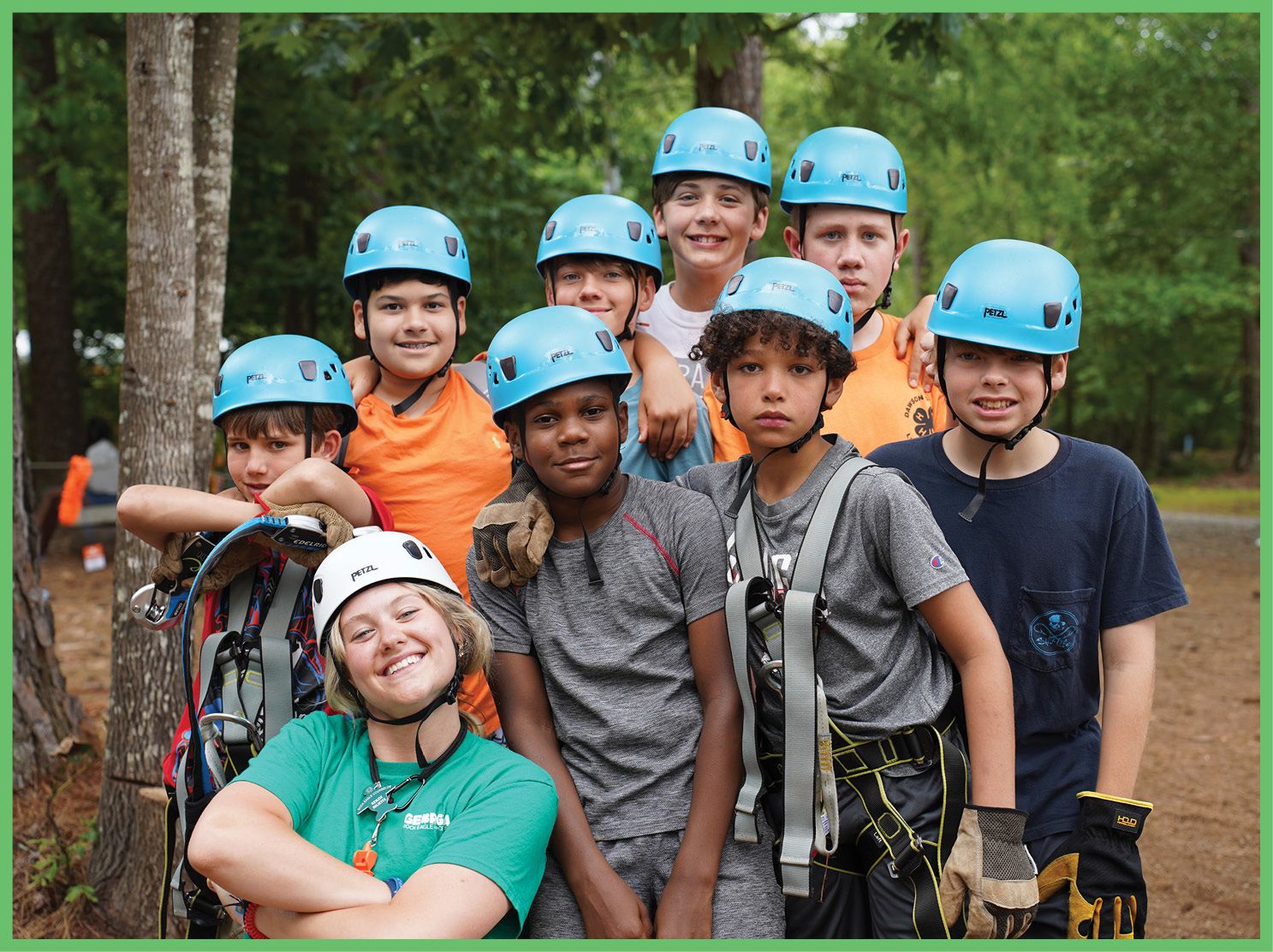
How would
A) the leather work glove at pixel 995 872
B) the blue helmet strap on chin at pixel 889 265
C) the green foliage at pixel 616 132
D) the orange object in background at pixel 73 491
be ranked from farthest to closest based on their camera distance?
the orange object in background at pixel 73 491, the green foliage at pixel 616 132, the blue helmet strap on chin at pixel 889 265, the leather work glove at pixel 995 872

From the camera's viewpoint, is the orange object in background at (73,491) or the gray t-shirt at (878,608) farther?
the orange object in background at (73,491)

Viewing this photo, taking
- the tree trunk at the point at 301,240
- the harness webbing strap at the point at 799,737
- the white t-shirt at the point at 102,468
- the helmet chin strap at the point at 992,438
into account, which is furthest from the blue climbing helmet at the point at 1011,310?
the white t-shirt at the point at 102,468

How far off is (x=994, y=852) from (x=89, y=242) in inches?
821

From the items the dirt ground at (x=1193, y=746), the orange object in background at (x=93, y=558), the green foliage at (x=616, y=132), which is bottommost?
the dirt ground at (x=1193, y=746)

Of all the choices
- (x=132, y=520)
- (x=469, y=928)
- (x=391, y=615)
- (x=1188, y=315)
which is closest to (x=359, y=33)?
(x=132, y=520)

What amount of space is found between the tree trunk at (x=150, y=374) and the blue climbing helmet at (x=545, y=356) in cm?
242

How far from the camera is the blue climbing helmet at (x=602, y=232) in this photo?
13.0ft

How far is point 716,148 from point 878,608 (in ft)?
6.60

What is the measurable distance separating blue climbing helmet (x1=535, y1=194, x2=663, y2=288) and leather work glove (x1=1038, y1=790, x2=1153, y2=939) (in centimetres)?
227

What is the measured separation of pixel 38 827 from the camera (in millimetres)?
5816

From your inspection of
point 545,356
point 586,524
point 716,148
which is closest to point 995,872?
point 586,524

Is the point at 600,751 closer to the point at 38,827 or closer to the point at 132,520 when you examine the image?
the point at 132,520

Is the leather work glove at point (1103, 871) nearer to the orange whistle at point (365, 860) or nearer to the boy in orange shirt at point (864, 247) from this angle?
the boy in orange shirt at point (864, 247)

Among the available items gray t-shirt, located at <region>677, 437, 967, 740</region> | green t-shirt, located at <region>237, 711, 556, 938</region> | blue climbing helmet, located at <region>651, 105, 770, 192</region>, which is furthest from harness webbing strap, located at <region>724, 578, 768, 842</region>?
blue climbing helmet, located at <region>651, 105, 770, 192</region>
